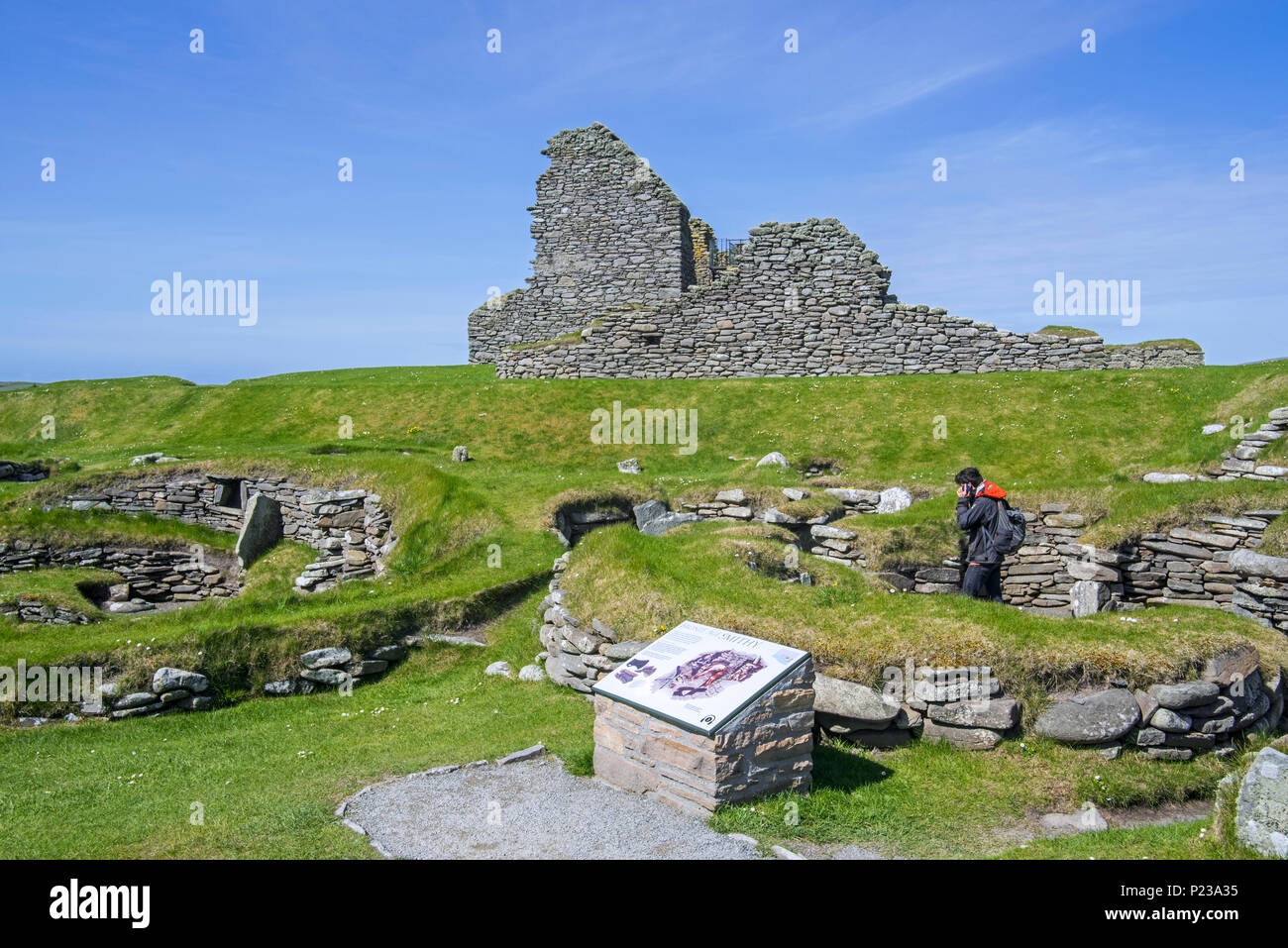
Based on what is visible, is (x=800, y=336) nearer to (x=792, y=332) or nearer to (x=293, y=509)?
(x=792, y=332)

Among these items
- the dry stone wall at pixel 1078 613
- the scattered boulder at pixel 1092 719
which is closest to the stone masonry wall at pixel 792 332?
the dry stone wall at pixel 1078 613

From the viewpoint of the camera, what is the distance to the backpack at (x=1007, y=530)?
13.4 metres

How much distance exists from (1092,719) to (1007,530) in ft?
14.2

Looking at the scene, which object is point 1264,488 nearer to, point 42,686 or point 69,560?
point 42,686

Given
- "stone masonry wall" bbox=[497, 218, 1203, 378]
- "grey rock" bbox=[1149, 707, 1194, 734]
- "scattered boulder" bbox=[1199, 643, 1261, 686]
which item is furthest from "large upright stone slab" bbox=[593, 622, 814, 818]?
"stone masonry wall" bbox=[497, 218, 1203, 378]

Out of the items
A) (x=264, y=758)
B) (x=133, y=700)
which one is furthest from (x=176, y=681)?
(x=264, y=758)

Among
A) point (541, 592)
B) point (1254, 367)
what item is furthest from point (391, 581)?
point (1254, 367)

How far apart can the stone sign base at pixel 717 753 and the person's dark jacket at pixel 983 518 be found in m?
6.07

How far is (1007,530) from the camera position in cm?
1344

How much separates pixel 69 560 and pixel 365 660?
11.9 metres

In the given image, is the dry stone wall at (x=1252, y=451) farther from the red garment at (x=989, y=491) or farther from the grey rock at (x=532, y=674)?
the grey rock at (x=532, y=674)

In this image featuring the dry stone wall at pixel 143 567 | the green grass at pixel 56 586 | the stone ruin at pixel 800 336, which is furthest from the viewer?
the stone ruin at pixel 800 336

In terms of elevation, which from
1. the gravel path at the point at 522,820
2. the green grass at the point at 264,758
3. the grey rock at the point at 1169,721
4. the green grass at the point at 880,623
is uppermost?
the green grass at the point at 880,623

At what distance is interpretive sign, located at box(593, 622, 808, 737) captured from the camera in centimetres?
822
